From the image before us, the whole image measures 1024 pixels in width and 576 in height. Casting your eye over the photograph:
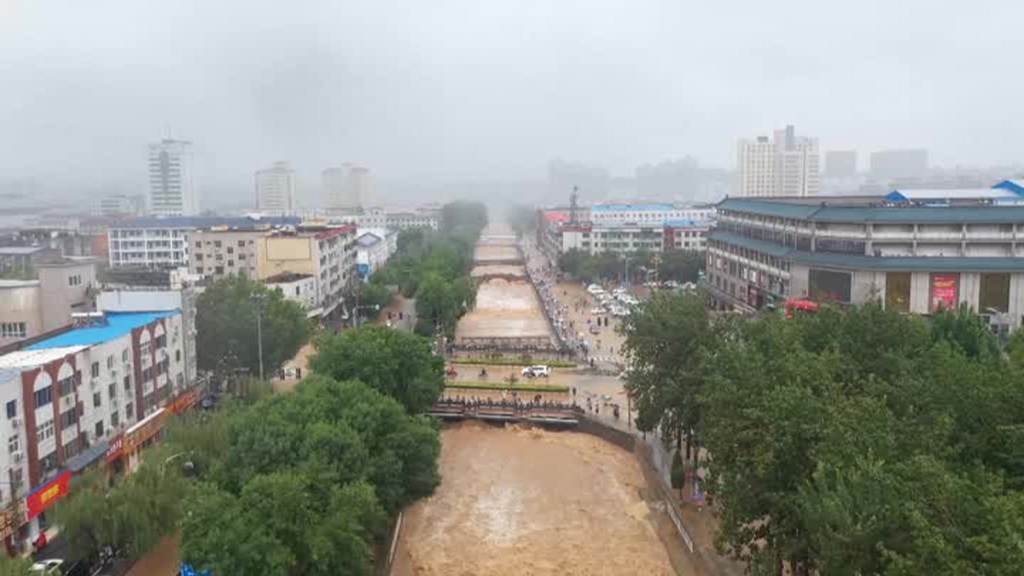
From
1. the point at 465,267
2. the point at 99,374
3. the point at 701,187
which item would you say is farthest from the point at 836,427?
the point at 701,187

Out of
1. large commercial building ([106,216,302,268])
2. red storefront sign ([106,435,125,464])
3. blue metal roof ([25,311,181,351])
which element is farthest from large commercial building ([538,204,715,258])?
red storefront sign ([106,435,125,464])

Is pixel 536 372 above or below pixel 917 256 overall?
below

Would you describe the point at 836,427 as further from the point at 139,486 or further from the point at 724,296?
the point at 724,296

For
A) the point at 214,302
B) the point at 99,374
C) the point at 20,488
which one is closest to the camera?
the point at 20,488

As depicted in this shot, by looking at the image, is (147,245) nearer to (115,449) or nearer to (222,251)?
(222,251)

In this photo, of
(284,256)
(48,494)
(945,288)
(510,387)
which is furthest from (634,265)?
(48,494)

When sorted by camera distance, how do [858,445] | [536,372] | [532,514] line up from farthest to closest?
1. [536,372]
2. [532,514]
3. [858,445]
